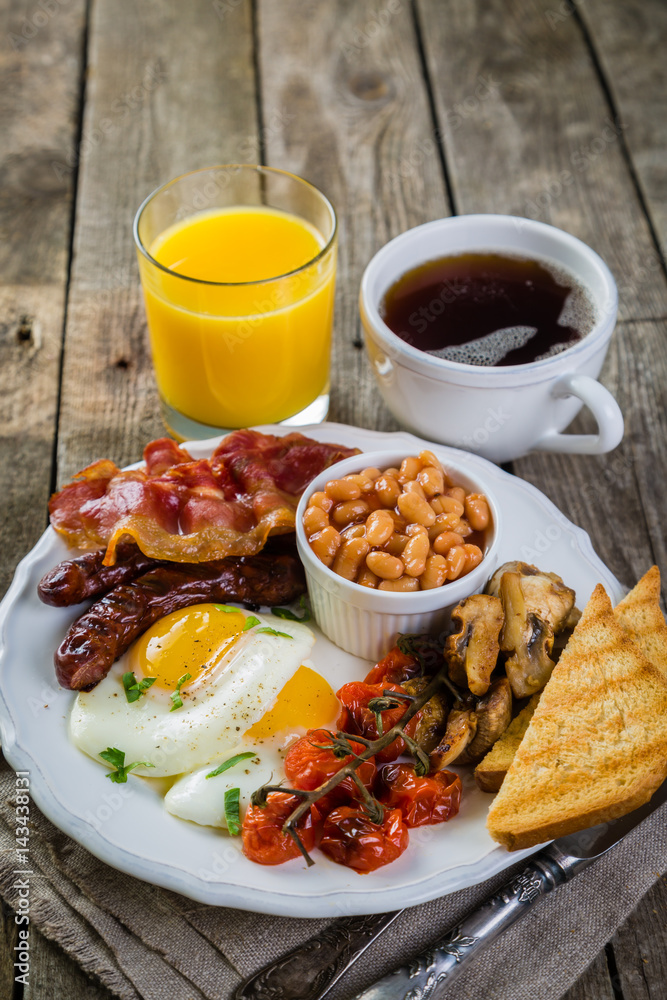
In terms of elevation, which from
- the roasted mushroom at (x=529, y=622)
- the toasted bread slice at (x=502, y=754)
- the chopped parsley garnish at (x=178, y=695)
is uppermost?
the roasted mushroom at (x=529, y=622)

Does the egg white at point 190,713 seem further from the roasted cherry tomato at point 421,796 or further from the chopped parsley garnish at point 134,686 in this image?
the roasted cherry tomato at point 421,796

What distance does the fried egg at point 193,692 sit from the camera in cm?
216

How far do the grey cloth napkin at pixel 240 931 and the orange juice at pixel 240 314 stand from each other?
1450mm

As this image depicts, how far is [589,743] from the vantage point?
2.09 metres

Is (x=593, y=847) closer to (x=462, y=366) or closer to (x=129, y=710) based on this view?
(x=129, y=710)

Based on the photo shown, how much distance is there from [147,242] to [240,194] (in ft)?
1.29

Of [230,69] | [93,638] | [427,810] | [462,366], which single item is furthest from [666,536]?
[230,69]

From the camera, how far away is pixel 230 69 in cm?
460

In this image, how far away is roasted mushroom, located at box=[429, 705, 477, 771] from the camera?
207 centimetres

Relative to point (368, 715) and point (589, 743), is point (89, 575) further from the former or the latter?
point (589, 743)

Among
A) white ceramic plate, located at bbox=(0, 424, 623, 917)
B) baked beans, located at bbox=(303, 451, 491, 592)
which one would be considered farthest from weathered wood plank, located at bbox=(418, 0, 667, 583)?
baked beans, located at bbox=(303, 451, 491, 592)

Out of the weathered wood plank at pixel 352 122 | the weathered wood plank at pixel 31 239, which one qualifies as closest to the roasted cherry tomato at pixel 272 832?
the weathered wood plank at pixel 31 239

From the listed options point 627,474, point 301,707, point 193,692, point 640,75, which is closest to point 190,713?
point 193,692

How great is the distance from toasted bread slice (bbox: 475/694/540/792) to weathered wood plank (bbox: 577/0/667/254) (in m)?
2.53
